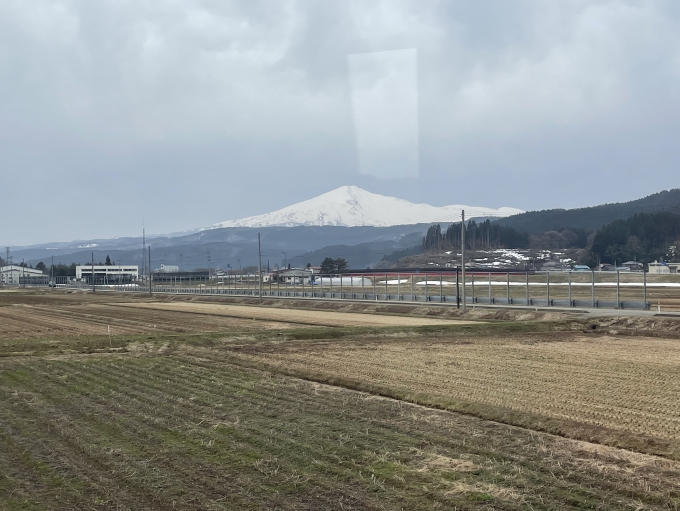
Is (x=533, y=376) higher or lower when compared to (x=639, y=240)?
lower

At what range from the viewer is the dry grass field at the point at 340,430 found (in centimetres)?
895

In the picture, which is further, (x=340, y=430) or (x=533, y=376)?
(x=533, y=376)

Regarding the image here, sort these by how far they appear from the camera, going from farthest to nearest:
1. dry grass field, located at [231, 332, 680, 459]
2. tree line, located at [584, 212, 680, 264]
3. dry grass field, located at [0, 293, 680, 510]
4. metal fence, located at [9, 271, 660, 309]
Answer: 1. tree line, located at [584, 212, 680, 264]
2. metal fence, located at [9, 271, 660, 309]
3. dry grass field, located at [231, 332, 680, 459]
4. dry grass field, located at [0, 293, 680, 510]

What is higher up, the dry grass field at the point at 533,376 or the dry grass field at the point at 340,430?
the dry grass field at the point at 340,430

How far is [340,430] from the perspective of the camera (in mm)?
12406

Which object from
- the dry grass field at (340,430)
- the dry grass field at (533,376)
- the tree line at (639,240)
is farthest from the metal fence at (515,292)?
the tree line at (639,240)

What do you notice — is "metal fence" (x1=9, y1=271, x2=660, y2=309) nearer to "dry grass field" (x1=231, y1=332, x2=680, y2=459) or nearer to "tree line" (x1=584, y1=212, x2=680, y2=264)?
"dry grass field" (x1=231, y1=332, x2=680, y2=459)

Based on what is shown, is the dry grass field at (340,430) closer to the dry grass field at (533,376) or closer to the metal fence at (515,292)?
the dry grass field at (533,376)

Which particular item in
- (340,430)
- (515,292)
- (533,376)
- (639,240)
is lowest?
(515,292)

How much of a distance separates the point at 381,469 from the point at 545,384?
8939 millimetres

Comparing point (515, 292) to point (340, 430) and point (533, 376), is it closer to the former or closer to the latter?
point (533, 376)

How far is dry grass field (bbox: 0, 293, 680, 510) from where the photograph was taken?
895 centimetres

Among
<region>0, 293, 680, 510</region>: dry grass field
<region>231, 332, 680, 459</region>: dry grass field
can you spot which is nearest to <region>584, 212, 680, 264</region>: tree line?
<region>231, 332, 680, 459</region>: dry grass field

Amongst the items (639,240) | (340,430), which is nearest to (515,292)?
(340,430)
